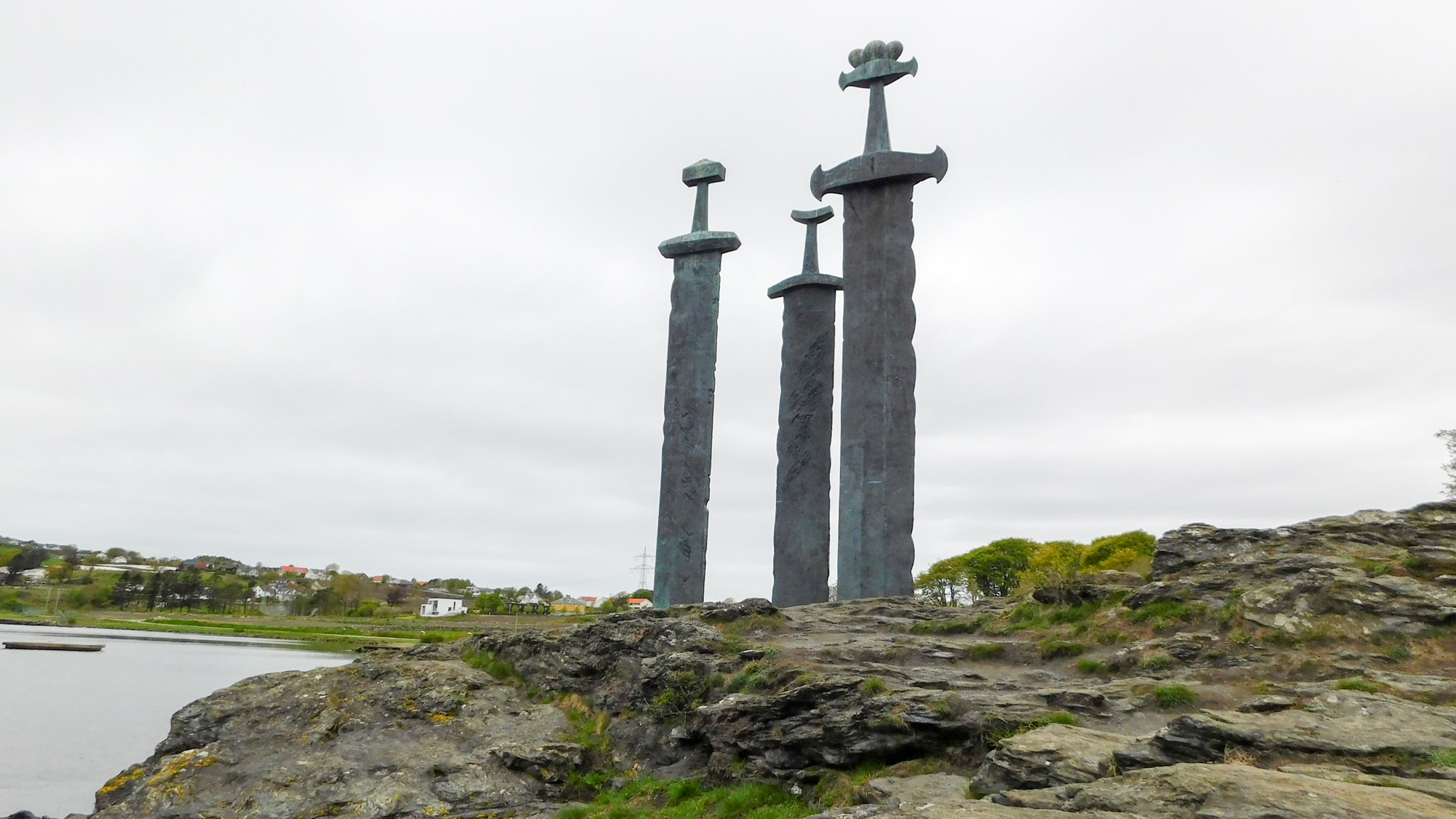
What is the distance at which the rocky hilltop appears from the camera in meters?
6.86

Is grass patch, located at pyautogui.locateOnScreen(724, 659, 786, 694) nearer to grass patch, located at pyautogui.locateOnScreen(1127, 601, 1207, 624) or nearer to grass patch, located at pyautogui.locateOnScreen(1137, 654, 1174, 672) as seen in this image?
grass patch, located at pyautogui.locateOnScreen(1137, 654, 1174, 672)

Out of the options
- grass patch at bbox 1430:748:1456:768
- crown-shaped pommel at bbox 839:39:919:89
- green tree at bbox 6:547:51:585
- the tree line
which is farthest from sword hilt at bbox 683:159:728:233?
green tree at bbox 6:547:51:585

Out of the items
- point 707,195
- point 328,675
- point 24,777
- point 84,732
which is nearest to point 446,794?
point 328,675

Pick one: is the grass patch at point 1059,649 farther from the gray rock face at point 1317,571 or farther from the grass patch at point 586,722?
the grass patch at point 586,722

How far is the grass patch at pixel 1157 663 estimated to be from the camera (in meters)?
10.3

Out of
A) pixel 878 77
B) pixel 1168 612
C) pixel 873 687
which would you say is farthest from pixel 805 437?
pixel 873 687

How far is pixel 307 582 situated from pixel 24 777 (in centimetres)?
9626

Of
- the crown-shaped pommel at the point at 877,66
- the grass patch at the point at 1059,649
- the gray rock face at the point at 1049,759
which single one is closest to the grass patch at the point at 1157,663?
the grass patch at the point at 1059,649

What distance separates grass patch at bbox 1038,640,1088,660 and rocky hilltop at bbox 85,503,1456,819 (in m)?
0.02

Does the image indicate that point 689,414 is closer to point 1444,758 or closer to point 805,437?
point 805,437

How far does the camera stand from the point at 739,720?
10.8 m

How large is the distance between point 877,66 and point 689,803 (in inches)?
623

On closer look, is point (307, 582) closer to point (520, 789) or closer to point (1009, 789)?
point (520, 789)

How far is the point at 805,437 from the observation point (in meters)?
22.3
